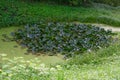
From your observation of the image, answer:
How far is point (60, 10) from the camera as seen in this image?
51.4ft

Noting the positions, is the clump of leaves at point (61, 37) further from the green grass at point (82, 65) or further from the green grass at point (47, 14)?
the green grass at point (47, 14)

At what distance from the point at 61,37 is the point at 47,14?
3010 mm

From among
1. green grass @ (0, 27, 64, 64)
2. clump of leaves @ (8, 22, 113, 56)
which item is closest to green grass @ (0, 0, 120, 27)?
clump of leaves @ (8, 22, 113, 56)

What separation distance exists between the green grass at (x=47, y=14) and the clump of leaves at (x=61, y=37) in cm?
90

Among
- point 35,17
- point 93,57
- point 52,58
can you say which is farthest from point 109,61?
point 35,17

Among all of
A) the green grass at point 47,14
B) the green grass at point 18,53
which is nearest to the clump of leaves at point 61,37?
the green grass at point 18,53

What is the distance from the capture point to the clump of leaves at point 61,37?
11102 millimetres

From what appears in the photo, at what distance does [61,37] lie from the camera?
12062 millimetres

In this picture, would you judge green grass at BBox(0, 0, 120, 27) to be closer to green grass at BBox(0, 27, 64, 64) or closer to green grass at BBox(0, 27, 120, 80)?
green grass at BBox(0, 27, 120, 80)

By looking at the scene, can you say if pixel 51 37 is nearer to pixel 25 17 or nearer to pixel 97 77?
pixel 25 17

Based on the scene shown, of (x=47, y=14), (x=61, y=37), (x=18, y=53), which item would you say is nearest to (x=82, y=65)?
(x=18, y=53)

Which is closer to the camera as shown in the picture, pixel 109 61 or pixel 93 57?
pixel 109 61

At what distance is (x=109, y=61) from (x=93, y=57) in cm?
87

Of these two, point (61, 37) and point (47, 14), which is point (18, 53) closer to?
point (61, 37)
